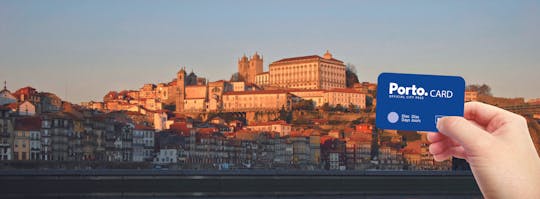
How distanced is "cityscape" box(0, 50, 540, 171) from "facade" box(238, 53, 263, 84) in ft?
1.91

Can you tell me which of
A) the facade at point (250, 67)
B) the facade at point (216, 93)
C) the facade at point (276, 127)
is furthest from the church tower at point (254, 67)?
the facade at point (276, 127)

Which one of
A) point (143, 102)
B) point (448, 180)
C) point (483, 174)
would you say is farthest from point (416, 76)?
point (143, 102)

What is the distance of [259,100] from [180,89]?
10099 mm

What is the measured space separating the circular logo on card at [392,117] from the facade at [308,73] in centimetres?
11854

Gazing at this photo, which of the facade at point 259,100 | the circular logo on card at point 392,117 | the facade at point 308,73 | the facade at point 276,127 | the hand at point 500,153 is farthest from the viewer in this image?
the facade at point 308,73

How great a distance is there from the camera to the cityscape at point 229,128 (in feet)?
200

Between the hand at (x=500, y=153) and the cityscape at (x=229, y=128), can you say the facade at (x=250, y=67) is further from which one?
the hand at (x=500, y=153)

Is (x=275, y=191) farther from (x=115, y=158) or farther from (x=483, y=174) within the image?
(x=483, y=174)

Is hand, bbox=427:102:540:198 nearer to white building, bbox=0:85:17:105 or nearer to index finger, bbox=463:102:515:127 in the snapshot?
index finger, bbox=463:102:515:127

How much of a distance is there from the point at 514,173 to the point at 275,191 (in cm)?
3541

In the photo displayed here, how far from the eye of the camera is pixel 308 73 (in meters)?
123

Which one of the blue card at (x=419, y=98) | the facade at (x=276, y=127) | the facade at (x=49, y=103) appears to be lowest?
the blue card at (x=419, y=98)

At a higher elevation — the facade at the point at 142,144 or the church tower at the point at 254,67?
the church tower at the point at 254,67

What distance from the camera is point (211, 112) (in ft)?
355
